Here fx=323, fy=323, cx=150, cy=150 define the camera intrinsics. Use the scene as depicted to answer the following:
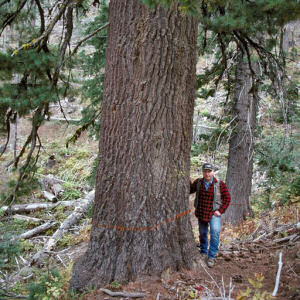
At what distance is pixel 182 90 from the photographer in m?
3.87

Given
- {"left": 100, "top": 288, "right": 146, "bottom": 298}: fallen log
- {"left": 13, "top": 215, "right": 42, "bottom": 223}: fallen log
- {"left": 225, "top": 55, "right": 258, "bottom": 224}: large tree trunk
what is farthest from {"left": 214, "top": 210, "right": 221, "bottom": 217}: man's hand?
{"left": 13, "top": 215, "right": 42, "bottom": 223}: fallen log

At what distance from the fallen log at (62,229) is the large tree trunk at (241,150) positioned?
491 cm

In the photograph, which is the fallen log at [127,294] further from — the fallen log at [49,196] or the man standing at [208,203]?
the fallen log at [49,196]

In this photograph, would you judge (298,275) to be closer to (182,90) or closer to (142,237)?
(142,237)

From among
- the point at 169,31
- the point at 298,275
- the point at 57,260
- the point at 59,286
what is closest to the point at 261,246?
the point at 298,275

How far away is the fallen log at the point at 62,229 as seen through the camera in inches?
304

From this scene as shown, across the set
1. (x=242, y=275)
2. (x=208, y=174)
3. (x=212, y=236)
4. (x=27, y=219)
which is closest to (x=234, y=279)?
(x=242, y=275)

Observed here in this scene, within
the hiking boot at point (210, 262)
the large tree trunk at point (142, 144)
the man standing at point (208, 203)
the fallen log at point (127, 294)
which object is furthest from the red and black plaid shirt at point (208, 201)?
the fallen log at point (127, 294)

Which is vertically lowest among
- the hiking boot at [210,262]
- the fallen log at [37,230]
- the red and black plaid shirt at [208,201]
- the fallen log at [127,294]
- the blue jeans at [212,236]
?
the fallen log at [37,230]

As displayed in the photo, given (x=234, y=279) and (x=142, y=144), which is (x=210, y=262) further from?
(x=142, y=144)

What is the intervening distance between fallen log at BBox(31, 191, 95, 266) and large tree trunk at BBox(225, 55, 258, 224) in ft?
16.1

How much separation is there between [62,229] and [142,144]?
7.12 m

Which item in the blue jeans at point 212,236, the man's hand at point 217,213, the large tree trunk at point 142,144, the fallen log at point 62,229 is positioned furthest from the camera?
the fallen log at point 62,229

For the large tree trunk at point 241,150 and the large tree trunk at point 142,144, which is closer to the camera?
the large tree trunk at point 142,144
